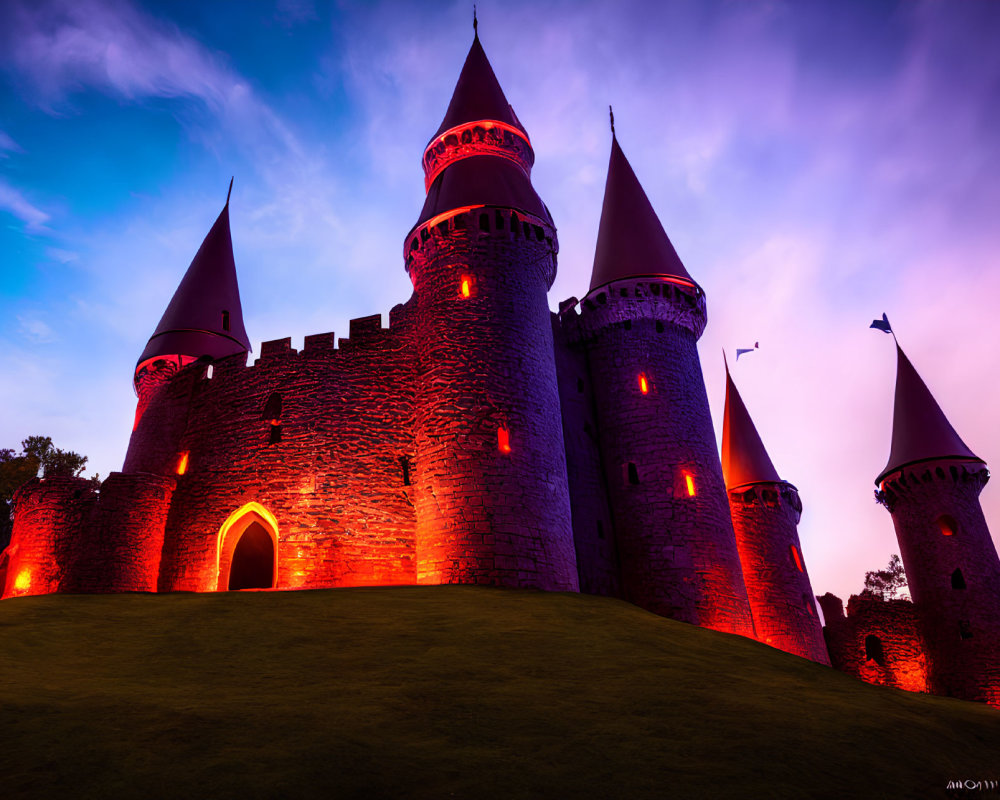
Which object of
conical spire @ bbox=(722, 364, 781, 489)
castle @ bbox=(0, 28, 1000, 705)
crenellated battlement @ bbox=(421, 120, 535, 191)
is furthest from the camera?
conical spire @ bbox=(722, 364, 781, 489)

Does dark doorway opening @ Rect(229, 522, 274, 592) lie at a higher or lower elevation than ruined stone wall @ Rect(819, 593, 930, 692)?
higher

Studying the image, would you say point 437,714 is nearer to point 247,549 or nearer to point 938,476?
point 247,549

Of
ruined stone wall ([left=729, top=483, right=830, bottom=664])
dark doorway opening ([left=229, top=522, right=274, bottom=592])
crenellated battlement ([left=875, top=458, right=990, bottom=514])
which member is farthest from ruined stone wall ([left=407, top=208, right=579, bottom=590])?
crenellated battlement ([left=875, top=458, right=990, bottom=514])

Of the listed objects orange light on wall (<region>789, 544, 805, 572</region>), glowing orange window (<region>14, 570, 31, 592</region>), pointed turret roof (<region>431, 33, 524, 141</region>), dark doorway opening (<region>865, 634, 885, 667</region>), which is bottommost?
dark doorway opening (<region>865, 634, 885, 667</region>)

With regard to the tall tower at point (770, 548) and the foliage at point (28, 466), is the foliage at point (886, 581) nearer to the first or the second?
the tall tower at point (770, 548)

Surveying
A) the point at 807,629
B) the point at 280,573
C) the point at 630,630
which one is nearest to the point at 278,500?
the point at 280,573

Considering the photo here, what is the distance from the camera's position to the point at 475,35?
29.7 m

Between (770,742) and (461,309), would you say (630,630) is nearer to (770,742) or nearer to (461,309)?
(770,742)

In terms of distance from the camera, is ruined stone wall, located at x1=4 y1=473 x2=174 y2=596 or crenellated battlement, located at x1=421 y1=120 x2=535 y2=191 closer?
ruined stone wall, located at x1=4 y1=473 x2=174 y2=596

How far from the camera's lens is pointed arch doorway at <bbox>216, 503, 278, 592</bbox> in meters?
20.3

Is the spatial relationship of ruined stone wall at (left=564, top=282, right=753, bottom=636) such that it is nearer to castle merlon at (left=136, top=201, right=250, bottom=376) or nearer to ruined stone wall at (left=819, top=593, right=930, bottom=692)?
ruined stone wall at (left=819, top=593, right=930, bottom=692)

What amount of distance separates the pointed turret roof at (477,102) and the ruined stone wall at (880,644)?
2485 centimetres

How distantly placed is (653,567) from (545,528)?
5.62 meters

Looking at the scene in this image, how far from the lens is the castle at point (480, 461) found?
1877 centimetres
